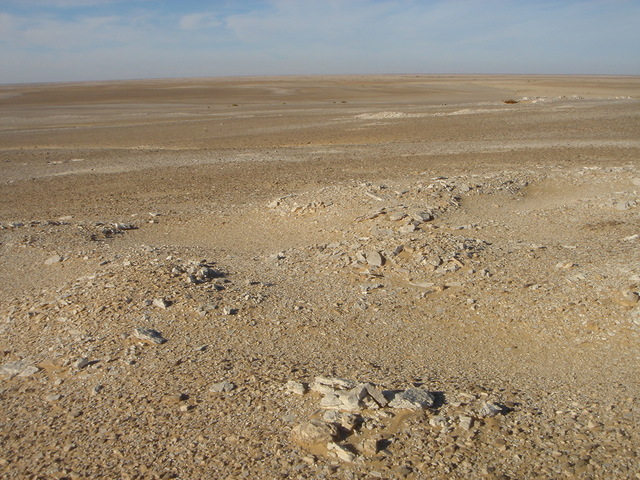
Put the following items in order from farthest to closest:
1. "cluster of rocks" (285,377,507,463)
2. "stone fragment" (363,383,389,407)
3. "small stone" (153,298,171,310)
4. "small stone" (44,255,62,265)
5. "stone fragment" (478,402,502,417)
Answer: "small stone" (44,255,62,265), "small stone" (153,298,171,310), "stone fragment" (363,383,389,407), "stone fragment" (478,402,502,417), "cluster of rocks" (285,377,507,463)

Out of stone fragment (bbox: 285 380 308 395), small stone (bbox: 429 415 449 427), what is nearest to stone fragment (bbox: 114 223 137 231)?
stone fragment (bbox: 285 380 308 395)

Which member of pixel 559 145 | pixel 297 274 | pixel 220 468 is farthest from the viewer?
pixel 559 145

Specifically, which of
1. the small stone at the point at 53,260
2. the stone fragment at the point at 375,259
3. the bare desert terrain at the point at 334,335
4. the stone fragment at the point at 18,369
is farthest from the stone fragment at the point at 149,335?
the small stone at the point at 53,260

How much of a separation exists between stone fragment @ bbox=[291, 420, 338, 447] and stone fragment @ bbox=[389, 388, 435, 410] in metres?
0.53

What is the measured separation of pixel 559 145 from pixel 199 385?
1855 centimetres

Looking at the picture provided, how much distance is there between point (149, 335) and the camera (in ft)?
17.5

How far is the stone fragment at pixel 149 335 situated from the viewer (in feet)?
17.3

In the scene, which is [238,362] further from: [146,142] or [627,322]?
[146,142]

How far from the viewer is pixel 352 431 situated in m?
3.72

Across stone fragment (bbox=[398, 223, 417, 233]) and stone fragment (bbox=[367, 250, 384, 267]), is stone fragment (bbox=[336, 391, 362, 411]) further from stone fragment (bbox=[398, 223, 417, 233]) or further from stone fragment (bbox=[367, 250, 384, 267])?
stone fragment (bbox=[398, 223, 417, 233])

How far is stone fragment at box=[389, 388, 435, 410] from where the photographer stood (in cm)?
394

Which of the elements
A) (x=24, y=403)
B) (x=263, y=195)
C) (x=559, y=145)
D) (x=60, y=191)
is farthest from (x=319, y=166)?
(x=24, y=403)

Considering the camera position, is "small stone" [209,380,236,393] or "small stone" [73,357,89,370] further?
"small stone" [73,357,89,370]

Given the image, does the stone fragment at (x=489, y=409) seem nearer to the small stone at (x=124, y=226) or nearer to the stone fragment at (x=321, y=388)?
the stone fragment at (x=321, y=388)
